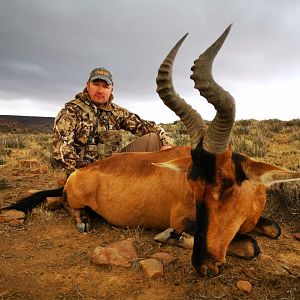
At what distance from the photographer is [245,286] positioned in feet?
11.5

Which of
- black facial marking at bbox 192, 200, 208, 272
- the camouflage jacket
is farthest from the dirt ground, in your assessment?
the camouflage jacket

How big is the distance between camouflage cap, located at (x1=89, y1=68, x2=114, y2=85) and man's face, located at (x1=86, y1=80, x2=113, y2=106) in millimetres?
72

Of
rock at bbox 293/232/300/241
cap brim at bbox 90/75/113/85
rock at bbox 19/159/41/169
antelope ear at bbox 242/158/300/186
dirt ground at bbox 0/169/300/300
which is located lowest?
dirt ground at bbox 0/169/300/300

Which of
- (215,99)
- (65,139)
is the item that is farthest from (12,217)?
(215,99)

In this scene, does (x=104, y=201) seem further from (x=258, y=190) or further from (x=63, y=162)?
(x=258, y=190)

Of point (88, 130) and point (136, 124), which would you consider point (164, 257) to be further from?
point (136, 124)

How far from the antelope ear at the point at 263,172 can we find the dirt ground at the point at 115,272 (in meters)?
0.94

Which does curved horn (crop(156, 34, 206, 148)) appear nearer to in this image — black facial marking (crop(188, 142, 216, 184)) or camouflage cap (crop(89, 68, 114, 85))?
black facial marking (crop(188, 142, 216, 184))

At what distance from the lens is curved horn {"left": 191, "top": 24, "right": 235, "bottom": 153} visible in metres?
3.51

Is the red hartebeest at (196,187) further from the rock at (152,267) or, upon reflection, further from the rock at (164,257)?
the rock at (152,267)

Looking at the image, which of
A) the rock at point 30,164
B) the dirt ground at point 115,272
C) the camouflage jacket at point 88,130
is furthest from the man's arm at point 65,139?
the rock at point 30,164

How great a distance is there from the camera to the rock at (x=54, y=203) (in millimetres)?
6312

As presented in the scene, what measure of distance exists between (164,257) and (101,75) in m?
4.06

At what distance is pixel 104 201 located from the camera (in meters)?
5.60
